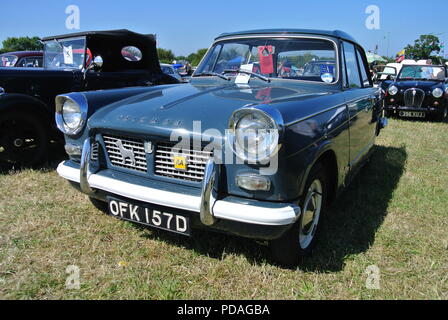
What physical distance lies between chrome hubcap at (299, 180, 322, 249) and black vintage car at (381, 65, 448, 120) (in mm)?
7514

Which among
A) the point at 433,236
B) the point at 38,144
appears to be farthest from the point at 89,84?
the point at 433,236

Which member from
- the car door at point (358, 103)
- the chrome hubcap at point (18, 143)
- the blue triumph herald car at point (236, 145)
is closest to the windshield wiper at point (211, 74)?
the blue triumph herald car at point (236, 145)

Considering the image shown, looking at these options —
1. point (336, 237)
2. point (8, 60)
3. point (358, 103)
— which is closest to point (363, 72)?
point (358, 103)

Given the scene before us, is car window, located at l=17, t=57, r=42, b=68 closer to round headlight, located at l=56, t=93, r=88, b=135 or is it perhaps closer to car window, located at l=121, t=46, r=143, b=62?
car window, located at l=121, t=46, r=143, b=62

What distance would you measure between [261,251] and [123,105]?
1.43 meters

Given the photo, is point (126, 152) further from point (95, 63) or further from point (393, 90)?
point (393, 90)

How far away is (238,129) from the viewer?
185 cm

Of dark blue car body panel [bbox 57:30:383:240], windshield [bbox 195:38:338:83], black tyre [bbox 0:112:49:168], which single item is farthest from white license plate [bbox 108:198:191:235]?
black tyre [bbox 0:112:49:168]

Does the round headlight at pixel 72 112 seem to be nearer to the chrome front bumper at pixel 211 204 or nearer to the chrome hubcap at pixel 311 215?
the chrome front bumper at pixel 211 204

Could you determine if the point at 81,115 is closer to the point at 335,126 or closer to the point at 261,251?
the point at 261,251

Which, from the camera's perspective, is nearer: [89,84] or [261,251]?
[261,251]

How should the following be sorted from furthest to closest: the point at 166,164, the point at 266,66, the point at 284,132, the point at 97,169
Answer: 1. the point at 266,66
2. the point at 97,169
3. the point at 166,164
4. the point at 284,132

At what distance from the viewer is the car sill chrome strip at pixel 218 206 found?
1.79 meters

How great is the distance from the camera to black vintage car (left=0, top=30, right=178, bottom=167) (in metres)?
4.12
